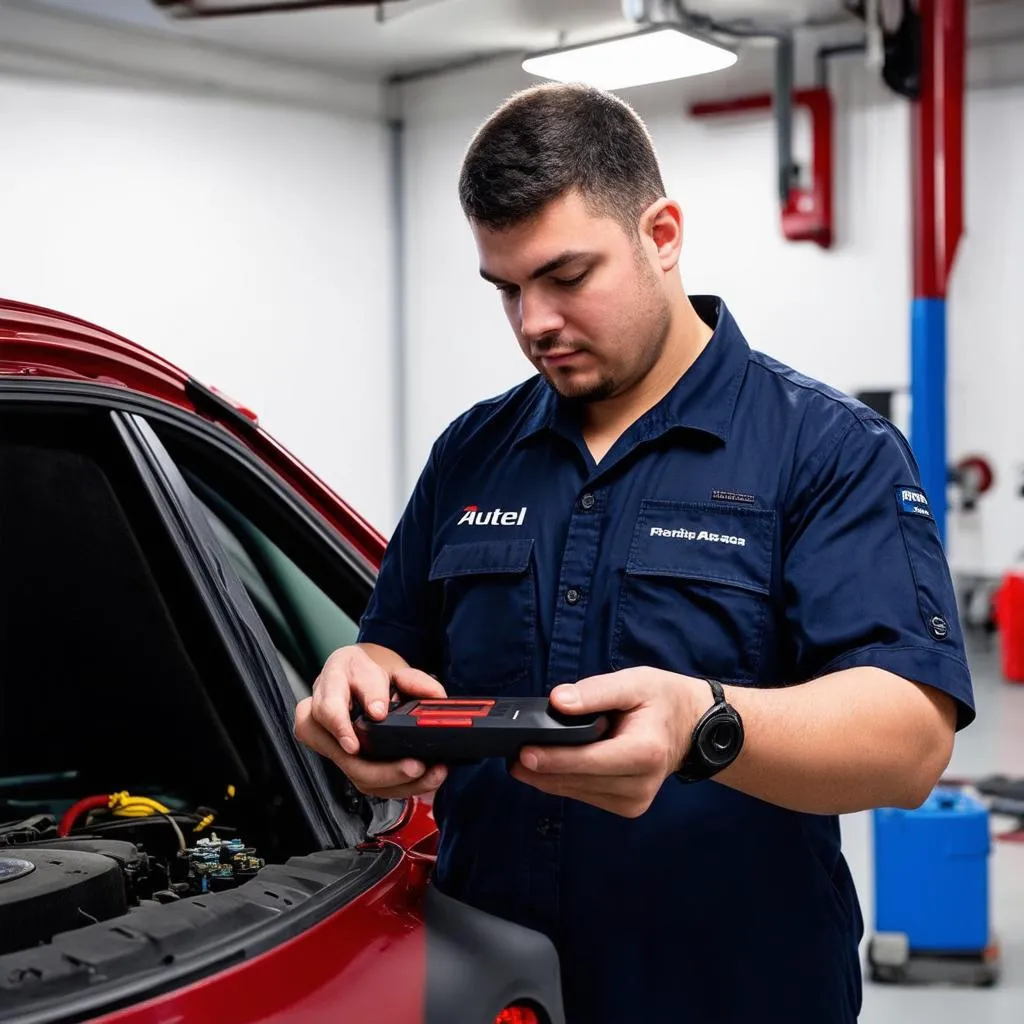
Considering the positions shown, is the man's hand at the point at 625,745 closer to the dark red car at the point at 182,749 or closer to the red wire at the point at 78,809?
the dark red car at the point at 182,749

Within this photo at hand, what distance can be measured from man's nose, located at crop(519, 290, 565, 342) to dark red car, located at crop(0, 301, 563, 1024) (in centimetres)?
58

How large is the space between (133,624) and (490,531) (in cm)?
71

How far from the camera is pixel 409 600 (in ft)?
5.15

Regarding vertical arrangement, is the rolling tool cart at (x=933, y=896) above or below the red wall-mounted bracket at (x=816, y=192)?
below

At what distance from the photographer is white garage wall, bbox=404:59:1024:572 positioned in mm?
7578

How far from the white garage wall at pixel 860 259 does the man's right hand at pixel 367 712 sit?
633cm

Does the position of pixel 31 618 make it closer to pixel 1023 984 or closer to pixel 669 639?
pixel 669 639

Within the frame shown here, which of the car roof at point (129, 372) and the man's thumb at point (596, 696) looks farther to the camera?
the car roof at point (129, 372)

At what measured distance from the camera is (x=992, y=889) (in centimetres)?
440

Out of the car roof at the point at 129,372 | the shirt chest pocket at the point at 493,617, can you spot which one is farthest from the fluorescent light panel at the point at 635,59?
the shirt chest pocket at the point at 493,617

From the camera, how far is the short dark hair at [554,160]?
1.38m

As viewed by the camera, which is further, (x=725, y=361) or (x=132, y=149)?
(x=132, y=149)

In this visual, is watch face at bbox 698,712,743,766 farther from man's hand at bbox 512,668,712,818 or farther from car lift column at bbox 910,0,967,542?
car lift column at bbox 910,0,967,542

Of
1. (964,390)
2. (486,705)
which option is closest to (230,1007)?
(486,705)
